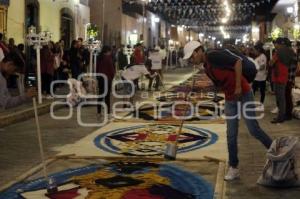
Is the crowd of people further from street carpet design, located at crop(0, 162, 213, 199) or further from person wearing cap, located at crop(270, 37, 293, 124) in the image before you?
person wearing cap, located at crop(270, 37, 293, 124)

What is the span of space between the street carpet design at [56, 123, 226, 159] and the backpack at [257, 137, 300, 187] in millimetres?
2074

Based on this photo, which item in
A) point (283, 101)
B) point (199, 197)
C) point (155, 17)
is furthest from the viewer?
point (155, 17)

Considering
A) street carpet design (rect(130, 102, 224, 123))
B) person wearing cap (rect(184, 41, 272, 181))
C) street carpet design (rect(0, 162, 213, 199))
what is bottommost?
street carpet design (rect(0, 162, 213, 199))

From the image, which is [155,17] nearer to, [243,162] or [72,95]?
[72,95]

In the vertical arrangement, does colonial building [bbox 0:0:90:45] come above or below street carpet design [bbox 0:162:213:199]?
above

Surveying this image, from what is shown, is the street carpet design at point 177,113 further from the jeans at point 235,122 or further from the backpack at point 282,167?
the backpack at point 282,167

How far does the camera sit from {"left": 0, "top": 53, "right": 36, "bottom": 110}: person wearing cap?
6.80 meters

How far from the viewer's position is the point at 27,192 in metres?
7.07

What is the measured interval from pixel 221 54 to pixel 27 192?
117 inches

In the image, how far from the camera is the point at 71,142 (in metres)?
11.0

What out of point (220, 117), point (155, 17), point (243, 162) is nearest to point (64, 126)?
point (220, 117)

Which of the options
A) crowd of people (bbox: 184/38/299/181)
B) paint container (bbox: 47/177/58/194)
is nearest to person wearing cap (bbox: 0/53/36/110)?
paint container (bbox: 47/177/58/194)

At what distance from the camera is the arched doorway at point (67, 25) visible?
27.5m

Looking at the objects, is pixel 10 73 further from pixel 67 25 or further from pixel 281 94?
pixel 67 25
